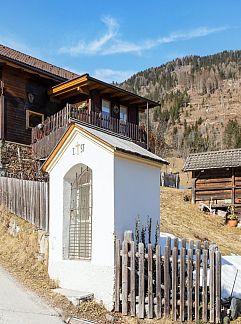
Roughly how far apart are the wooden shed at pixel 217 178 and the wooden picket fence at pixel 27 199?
41.0ft

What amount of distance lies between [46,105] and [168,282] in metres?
19.0

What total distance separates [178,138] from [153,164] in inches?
2969

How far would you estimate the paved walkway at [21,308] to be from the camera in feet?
24.7

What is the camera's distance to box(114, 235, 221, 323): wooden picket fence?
7.42 m

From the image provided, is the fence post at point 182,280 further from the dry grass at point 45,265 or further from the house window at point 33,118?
the house window at point 33,118

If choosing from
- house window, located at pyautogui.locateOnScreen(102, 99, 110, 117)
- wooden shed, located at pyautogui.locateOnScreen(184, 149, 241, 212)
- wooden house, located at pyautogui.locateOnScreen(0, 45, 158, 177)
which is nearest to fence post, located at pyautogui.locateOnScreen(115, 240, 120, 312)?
wooden house, located at pyautogui.locateOnScreen(0, 45, 158, 177)

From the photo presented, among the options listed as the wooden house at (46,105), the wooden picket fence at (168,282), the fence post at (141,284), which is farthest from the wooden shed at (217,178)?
the fence post at (141,284)

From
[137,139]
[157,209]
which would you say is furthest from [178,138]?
[157,209]

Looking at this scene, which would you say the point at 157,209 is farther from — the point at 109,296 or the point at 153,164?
the point at 109,296

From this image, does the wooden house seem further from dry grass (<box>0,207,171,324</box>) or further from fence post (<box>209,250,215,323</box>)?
fence post (<box>209,250,215,323</box>)

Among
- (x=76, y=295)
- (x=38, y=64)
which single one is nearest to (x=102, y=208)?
(x=76, y=295)

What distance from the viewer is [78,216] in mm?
9969

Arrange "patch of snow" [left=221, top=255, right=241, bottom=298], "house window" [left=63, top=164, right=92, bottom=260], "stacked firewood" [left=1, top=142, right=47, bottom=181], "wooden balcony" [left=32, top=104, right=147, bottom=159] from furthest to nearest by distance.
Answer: "stacked firewood" [left=1, top=142, right=47, bottom=181] < "wooden balcony" [left=32, top=104, right=147, bottom=159] < "house window" [left=63, top=164, right=92, bottom=260] < "patch of snow" [left=221, top=255, right=241, bottom=298]

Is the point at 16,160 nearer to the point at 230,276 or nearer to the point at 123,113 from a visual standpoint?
the point at 123,113
